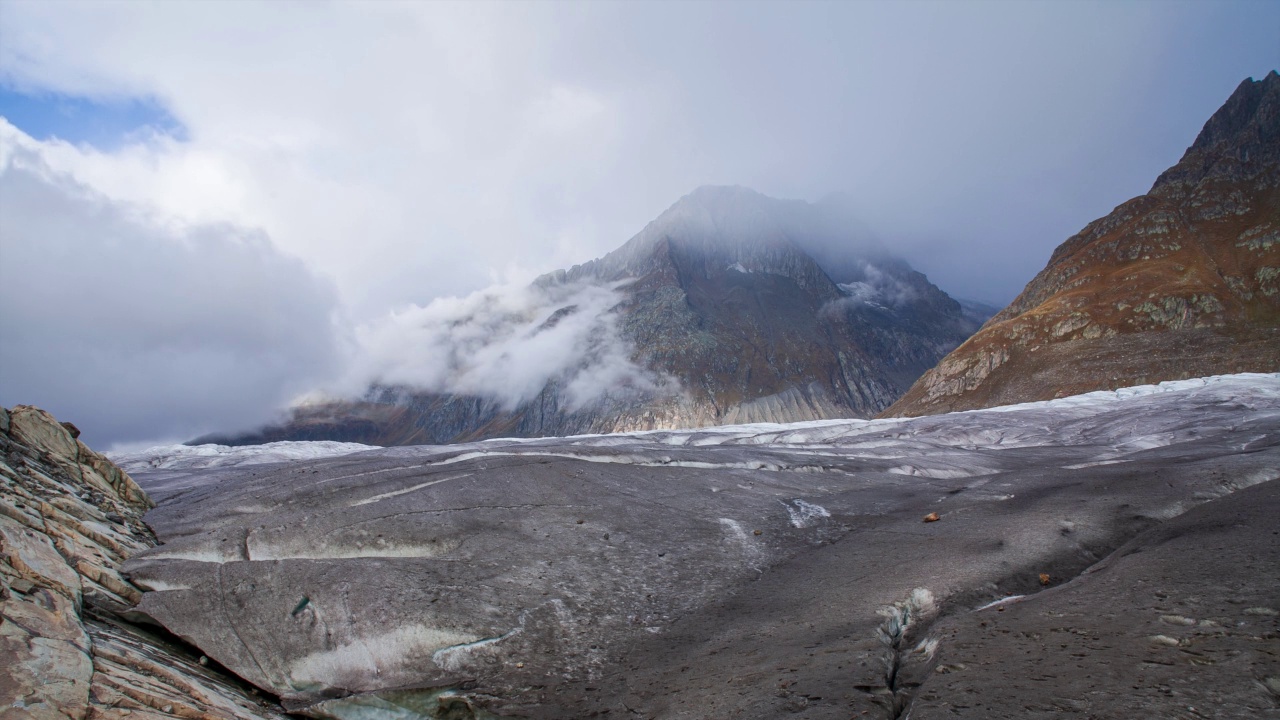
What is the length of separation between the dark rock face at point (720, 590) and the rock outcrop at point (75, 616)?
3.03 feet

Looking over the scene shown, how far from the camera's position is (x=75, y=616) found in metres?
11.4

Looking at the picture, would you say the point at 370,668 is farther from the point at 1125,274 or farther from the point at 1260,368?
the point at 1125,274

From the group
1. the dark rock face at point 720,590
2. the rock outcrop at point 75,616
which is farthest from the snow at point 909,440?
the rock outcrop at point 75,616

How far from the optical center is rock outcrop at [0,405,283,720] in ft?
29.6

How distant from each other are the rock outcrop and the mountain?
165 meters

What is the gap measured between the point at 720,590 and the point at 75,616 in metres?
13.9

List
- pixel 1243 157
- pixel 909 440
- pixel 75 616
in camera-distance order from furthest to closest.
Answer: pixel 1243 157 → pixel 909 440 → pixel 75 616

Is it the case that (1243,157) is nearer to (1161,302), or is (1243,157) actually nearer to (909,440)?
(1161,302)

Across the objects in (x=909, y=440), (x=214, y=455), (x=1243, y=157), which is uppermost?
(x=1243, y=157)

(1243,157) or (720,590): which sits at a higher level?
(1243,157)

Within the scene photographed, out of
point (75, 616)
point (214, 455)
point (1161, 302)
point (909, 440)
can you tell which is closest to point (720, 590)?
point (75, 616)

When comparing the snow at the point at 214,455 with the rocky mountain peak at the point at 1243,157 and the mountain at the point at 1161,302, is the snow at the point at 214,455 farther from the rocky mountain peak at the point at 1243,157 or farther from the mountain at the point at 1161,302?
the rocky mountain peak at the point at 1243,157

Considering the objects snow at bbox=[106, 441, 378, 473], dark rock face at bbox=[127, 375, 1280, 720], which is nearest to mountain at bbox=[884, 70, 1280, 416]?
dark rock face at bbox=[127, 375, 1280, 720]

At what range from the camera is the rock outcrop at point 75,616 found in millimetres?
9031
